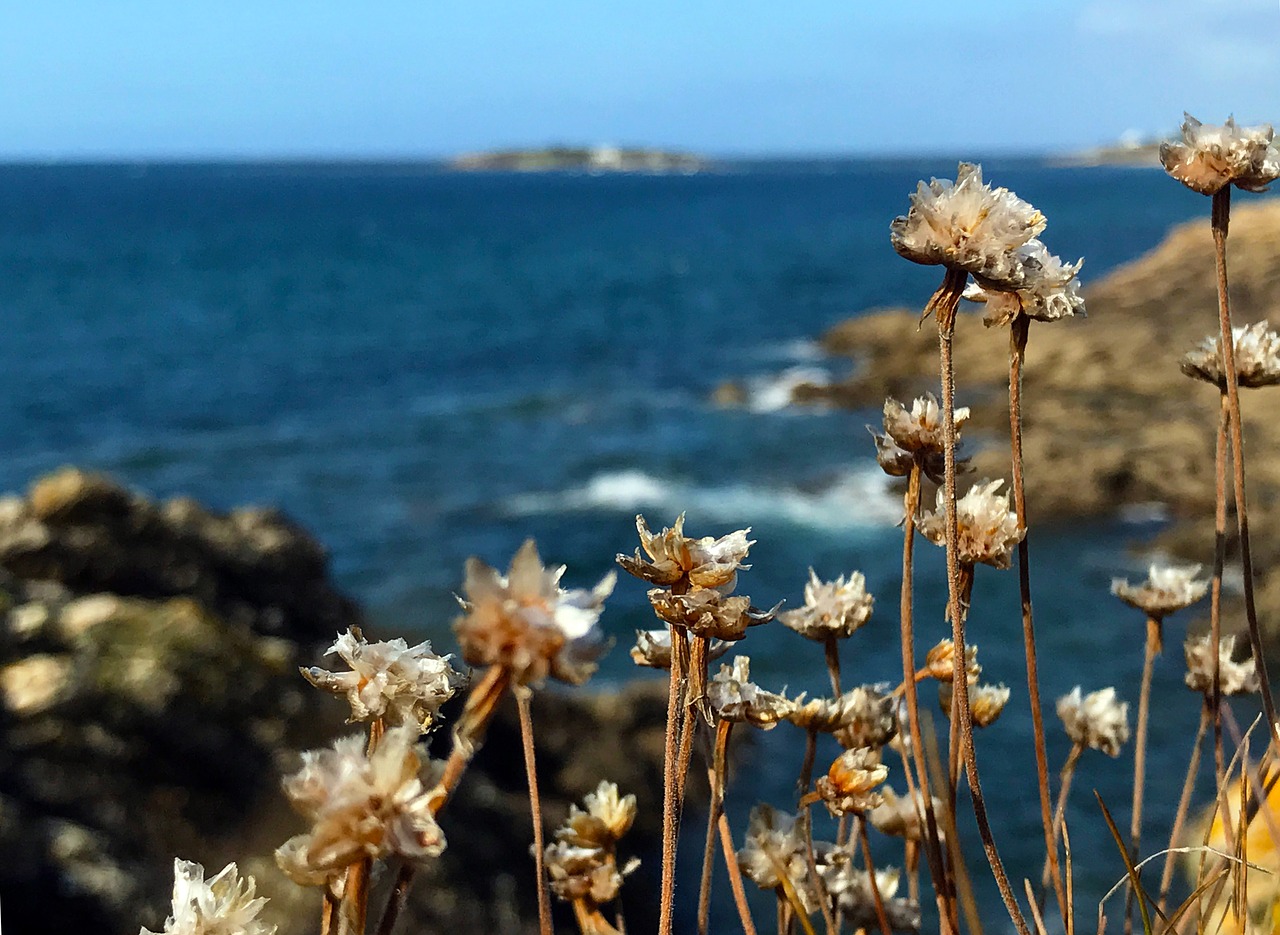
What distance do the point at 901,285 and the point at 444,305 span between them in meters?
14.0

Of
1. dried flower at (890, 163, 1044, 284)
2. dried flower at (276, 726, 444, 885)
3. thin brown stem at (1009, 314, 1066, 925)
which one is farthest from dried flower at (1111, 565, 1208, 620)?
dried flower at (276, 726, 444, 885)

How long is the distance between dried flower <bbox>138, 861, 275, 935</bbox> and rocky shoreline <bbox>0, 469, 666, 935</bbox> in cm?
274

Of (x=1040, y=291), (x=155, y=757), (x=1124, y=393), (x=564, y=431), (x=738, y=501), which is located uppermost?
(x=1040, y=291)

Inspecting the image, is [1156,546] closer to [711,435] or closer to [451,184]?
[711,435]

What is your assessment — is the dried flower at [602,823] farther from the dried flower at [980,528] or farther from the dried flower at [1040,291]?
the dried flower at [1040,291]

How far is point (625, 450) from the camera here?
51.6 ft

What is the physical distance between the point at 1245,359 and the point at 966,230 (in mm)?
641

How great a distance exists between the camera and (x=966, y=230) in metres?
0.95

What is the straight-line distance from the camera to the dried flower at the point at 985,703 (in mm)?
1271

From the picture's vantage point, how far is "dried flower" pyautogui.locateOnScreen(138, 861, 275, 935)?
0.66 meters

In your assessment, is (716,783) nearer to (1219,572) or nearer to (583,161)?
(1219,572)

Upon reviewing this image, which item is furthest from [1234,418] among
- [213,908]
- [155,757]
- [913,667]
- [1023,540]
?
[155,757]

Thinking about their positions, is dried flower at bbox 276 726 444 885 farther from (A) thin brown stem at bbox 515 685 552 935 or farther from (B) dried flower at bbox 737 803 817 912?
(B) dried flower at bbox 737 803 817 912

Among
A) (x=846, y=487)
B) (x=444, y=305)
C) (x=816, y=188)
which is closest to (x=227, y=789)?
(x=846, y=487)
